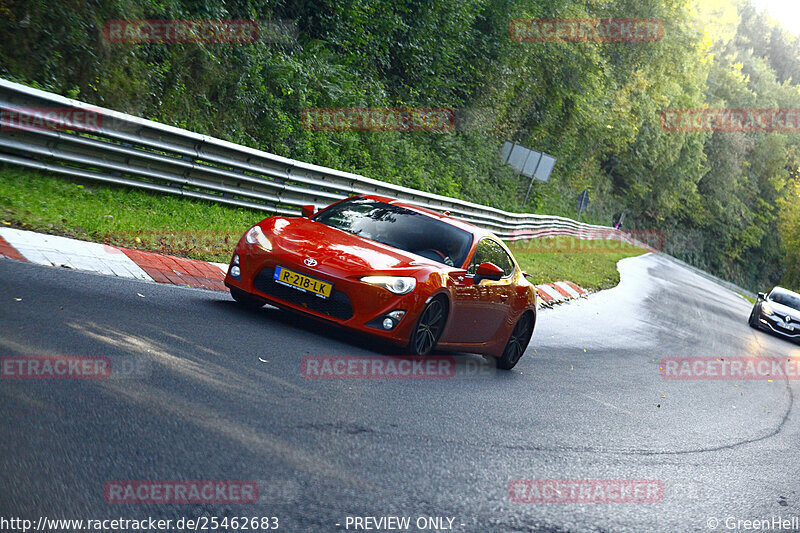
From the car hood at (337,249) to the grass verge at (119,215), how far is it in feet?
8.18

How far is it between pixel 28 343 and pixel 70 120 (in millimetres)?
5932

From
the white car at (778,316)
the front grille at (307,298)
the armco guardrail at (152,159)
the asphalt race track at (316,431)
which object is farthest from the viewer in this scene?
the white car at (778,316)

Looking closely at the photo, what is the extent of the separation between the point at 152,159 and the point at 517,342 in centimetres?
552

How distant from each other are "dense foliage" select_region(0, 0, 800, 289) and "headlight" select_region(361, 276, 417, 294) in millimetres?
6672

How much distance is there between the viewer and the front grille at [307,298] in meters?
7.63

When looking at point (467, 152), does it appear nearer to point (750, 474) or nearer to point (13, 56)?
point (13, 56)

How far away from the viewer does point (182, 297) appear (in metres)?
8.19

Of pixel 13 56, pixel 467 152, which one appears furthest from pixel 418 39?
pixel 13 56

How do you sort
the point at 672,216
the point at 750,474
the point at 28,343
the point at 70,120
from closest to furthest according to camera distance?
the point at 28,343 < the point at 750,474 < the point at 70,120 < the point at 672,216
